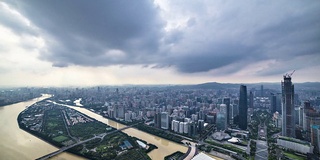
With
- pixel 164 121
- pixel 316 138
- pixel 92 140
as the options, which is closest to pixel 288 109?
pixel 316 138

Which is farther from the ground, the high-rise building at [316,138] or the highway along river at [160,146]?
the high-rise building at [316,138]

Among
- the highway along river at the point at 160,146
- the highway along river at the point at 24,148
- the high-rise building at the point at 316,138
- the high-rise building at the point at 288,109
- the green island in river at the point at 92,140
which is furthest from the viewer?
the high-rise building at the point at 288,109

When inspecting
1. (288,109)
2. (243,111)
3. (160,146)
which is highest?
(288,109)

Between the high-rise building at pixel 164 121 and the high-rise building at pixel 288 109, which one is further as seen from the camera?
the high-rise building at pixel 164 121

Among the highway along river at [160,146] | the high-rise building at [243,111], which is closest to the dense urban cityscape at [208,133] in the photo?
the high-rise building at [243,111]

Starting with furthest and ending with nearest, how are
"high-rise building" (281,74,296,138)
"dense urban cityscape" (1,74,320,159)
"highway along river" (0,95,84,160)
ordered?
1. "high-rise building" (281,74,296,138)
2. "dense urban cityscape" (1,74,320,159)
3. "highway along river" (0,95,84,160)

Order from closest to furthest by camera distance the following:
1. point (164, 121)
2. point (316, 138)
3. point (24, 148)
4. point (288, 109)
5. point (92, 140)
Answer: point (24, 148) → point (316, 138) → point (92, 140) → point (288, 109) → point (164, 121)

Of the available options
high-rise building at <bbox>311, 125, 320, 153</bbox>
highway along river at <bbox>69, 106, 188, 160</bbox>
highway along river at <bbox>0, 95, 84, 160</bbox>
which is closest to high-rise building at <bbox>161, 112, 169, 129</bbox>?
highway along river at <bbox>69, 106, 188, 160</bbox>

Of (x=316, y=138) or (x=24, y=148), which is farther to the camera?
(x=316, y=138)

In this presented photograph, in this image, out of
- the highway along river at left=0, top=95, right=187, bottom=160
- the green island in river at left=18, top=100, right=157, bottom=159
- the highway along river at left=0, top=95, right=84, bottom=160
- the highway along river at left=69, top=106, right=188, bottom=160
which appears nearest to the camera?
the highway along river at left=0, top=95, right=84, bottom=160

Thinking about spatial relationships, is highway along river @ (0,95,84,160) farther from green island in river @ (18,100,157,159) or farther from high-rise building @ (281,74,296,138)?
high-rise building @ (281,74,296,138)

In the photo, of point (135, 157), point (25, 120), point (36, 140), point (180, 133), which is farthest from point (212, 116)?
point (25, 120)

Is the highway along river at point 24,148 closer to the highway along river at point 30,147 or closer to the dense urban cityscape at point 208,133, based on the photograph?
the highway along river at point 30,147

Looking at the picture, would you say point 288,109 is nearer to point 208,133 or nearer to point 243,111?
point 243,111
